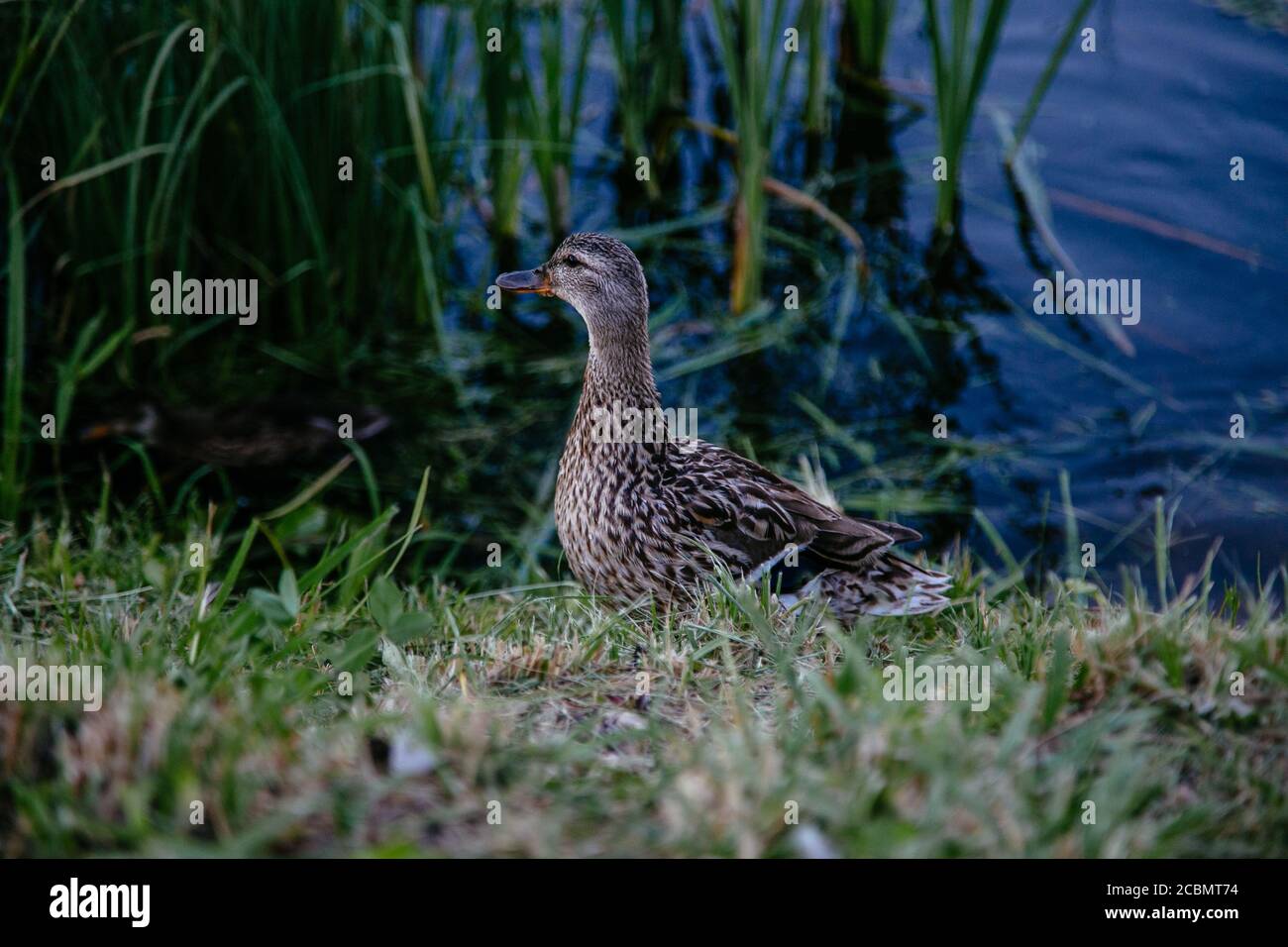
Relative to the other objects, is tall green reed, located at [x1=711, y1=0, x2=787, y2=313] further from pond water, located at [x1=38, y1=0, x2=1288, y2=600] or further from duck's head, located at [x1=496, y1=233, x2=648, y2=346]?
duck's head, located at [x1=496, y1=233, x2=648, y2=346]

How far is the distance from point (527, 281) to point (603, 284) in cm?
34

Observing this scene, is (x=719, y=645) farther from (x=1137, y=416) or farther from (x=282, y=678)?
(x=1137, y=416)

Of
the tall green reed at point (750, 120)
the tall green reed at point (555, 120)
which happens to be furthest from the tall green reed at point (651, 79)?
the tall green reed at point (750, 120)

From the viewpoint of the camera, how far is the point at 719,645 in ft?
11.1

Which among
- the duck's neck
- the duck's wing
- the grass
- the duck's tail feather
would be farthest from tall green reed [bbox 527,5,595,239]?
the grass

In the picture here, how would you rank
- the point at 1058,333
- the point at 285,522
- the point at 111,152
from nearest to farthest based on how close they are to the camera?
the point at 285,522 < the point at 111,152 < the point at 1058,333

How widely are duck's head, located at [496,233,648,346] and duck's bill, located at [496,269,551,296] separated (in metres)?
0.03

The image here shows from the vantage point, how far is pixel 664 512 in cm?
409

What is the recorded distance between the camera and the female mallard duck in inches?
159

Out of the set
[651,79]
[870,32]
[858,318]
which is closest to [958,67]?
→ [858,318]

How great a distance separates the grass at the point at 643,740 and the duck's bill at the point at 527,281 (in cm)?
139

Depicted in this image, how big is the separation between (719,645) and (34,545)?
85.7 inches
